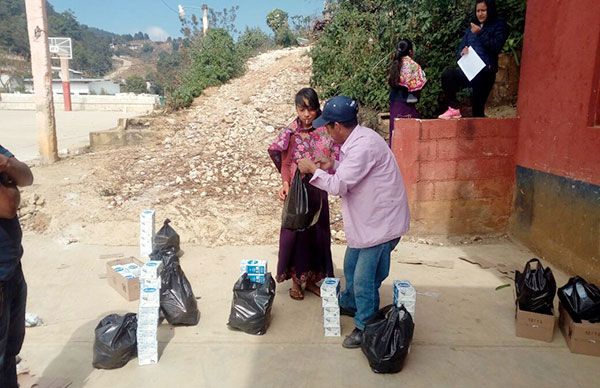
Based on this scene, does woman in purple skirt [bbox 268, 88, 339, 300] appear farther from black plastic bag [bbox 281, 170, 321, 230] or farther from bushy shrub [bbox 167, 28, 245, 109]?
bushy shrub [bbox 167, 28, 245, 109]

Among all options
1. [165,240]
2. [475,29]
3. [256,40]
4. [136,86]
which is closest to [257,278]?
[165,240]

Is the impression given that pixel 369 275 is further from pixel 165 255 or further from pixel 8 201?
pixel 165 255

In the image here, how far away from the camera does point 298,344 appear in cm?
330

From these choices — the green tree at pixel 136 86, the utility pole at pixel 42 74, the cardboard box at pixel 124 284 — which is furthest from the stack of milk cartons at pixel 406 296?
the green tree at pixel 136 86

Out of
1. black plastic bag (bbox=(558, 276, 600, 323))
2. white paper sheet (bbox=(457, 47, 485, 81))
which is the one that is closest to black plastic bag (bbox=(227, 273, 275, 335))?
black plastic bag (bbox=(558, 276, 600, 323))

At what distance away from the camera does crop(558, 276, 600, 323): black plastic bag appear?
10.1 ft

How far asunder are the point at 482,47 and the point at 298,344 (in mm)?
3877

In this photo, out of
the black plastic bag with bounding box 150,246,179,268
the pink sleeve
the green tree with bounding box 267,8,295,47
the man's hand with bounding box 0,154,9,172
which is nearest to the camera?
the man's hand with bounding box 0,154,9,172

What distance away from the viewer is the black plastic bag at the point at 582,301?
3.07 meters

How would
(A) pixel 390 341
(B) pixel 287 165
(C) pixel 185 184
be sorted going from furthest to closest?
(C) pixel 185 184 < (B) pixel 287 165 < (A) pixel 390 341

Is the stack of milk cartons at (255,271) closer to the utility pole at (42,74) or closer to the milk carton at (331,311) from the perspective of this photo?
the milk carton at (331,311)

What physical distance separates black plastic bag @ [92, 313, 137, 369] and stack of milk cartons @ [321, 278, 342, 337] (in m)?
1.29

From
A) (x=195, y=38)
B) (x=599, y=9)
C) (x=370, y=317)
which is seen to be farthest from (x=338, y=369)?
(x=195, y=38)

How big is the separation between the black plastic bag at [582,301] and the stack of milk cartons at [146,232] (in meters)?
3.75
